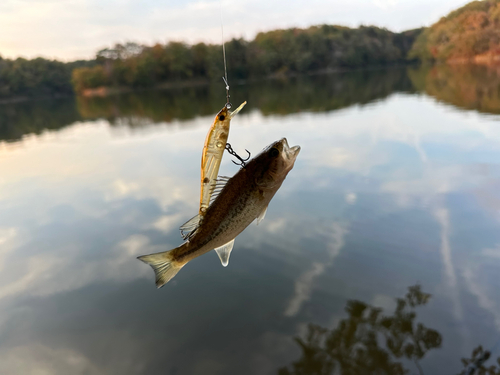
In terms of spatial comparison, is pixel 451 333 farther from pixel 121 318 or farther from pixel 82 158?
pixel 82 158

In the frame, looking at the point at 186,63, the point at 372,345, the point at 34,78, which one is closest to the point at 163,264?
the point at 372,345

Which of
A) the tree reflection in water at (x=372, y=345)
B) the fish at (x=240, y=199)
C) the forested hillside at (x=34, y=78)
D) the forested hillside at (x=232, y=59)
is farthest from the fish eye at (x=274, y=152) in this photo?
the forested hillside at (x=34, y=78)

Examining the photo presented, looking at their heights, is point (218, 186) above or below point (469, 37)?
below

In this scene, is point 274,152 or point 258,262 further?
point 258,262

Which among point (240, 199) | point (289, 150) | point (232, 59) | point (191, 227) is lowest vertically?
point (191, 227)

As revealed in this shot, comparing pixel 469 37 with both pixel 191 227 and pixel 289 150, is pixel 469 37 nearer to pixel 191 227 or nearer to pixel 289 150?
pixel 289 150

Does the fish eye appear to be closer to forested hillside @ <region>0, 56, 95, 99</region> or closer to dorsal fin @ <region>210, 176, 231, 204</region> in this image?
dorsal fin @ <region>210, 176, 231, 204</region>

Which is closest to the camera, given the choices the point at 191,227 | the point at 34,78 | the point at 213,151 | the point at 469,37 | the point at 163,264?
the point at 213,151

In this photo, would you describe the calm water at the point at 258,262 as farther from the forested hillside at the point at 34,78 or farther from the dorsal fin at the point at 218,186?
the forested hillside at the point at 34,78
